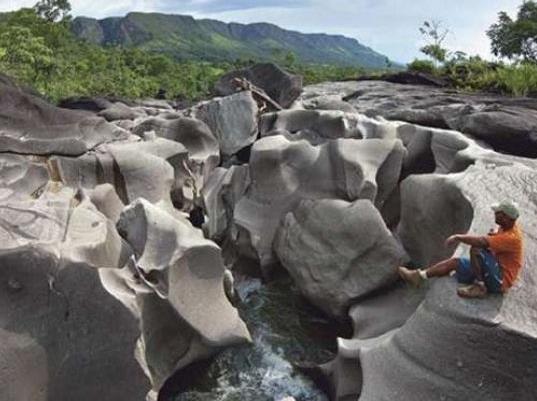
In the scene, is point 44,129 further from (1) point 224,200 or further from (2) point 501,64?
(2) point 501,64

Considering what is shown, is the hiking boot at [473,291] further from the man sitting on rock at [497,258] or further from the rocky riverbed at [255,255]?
the rocky riverbed at [255,255]

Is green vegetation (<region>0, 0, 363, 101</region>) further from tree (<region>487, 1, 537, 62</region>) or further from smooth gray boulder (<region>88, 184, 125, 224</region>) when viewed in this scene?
smooth gray boulder (<region>88, 184, 125, 224</region>)

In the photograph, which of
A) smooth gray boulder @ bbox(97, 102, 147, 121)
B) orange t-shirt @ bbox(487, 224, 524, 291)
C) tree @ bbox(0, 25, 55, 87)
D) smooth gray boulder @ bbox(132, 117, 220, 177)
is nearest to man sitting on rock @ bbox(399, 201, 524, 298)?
orange t-shirt @ bbox(487, 224, 524, 291)

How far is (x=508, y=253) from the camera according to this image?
26.3 ft

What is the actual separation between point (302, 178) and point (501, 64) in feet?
59.7

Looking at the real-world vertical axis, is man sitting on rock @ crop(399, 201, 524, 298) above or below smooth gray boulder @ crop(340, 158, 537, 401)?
above

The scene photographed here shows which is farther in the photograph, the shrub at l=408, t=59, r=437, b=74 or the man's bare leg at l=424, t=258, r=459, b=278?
the shrub at l=408, t=59, r=437, b=74

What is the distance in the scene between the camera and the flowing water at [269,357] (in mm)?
10562

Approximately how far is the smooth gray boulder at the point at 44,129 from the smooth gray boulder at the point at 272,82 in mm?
8221

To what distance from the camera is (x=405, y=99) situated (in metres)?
23.9

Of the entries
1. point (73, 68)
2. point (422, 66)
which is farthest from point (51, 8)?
point (422, 66)

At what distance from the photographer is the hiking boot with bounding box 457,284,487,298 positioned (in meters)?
7.93

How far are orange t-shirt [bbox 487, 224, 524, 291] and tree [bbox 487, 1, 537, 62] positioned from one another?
3649 cm

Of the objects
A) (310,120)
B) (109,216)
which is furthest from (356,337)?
(310,120)
